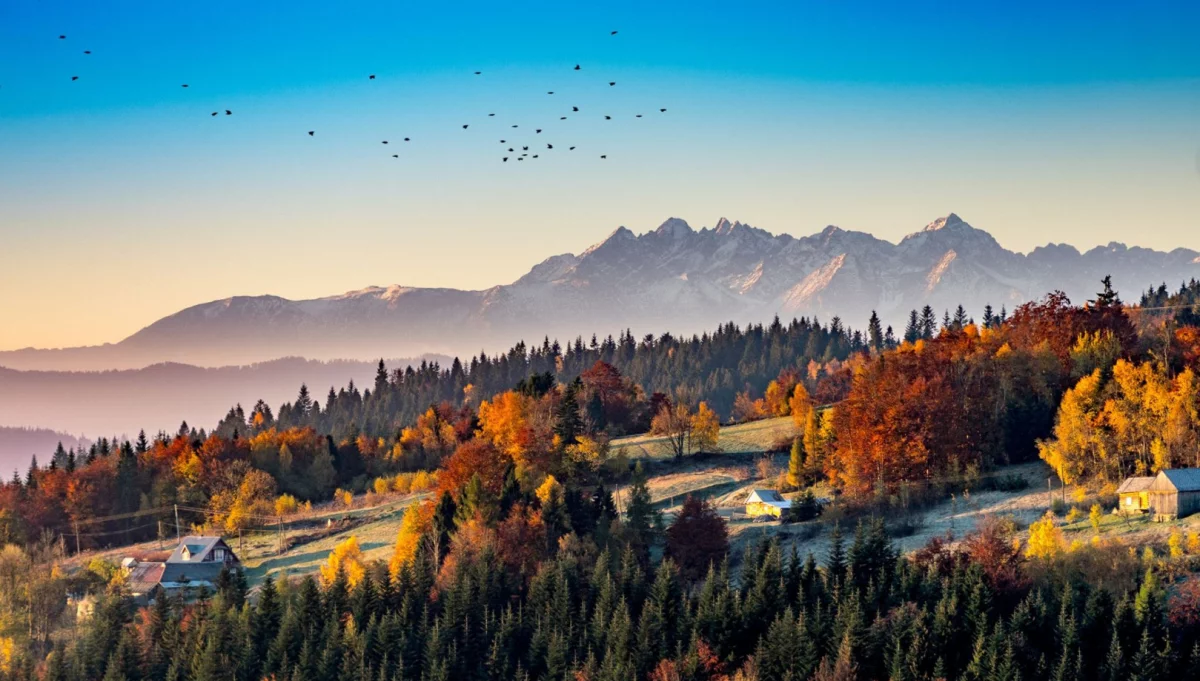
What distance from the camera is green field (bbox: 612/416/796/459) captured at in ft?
478

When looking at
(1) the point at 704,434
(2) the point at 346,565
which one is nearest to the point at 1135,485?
(1) the point at 704,434

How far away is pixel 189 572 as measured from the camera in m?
125

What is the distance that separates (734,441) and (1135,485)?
59.7 metres

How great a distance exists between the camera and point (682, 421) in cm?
14975

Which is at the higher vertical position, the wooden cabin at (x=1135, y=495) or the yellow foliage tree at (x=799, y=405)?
the yellow foliage tree at (x=799, y=405)

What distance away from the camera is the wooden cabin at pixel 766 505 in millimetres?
114750

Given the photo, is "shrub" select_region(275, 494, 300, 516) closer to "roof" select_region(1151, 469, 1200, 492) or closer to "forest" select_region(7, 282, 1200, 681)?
"forest" select_region(7, 282, 1200, 681)

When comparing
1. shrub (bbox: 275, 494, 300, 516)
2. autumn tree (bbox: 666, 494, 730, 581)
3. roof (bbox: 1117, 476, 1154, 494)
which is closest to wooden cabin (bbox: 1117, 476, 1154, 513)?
roof (bbox: 1117, 476, 1154, 494)

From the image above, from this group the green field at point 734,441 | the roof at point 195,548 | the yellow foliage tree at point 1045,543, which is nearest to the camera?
the yellow foliage tree at point 1045,543

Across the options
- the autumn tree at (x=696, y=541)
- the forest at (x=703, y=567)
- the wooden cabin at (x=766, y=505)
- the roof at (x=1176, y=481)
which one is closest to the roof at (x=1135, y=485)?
the roof at (x=1176, y=481)

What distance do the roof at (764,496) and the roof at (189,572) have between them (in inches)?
1855

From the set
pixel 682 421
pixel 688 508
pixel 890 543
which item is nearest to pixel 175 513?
pixel 682 421

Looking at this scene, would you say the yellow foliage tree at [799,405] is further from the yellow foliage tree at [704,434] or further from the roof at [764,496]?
the roof at [764,496]

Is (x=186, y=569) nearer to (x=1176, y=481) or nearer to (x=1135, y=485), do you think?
(x=1135, y=485)
